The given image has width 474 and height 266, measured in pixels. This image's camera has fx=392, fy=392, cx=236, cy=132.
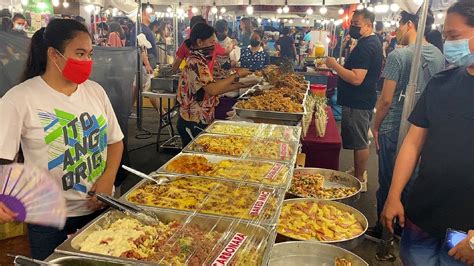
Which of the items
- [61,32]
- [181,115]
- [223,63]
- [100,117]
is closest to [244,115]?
[181,115]

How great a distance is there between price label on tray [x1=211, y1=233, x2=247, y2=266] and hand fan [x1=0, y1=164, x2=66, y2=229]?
0.71 metres

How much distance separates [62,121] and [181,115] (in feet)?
7.94

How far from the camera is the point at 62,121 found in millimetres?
2041

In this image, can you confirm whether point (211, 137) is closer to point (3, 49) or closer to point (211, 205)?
point (211, 205)

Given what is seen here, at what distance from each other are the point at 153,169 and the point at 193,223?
4.29 meters

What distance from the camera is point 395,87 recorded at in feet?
13.2

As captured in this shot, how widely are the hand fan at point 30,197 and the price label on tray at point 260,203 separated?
36.1 inches

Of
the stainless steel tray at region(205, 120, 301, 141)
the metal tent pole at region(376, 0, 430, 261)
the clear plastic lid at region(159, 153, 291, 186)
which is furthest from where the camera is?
the stainless steel tray at region(205, 120, 301, 141)

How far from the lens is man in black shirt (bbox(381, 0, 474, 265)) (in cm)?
200

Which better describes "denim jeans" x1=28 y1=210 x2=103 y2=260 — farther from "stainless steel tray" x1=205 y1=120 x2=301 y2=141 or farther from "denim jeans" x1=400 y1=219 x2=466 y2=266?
"denim jeans" x1=400 y1=219 x2=466 y2=266

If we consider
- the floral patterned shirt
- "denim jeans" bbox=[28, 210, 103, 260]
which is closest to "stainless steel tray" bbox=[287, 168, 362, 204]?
the floral patterned shirt

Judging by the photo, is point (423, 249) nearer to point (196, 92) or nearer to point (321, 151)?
point (321, 151)

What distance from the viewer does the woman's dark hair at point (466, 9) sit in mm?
2037

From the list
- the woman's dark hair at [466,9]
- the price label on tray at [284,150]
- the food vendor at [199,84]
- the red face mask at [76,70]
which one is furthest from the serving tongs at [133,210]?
the food vendor at [199,84]
